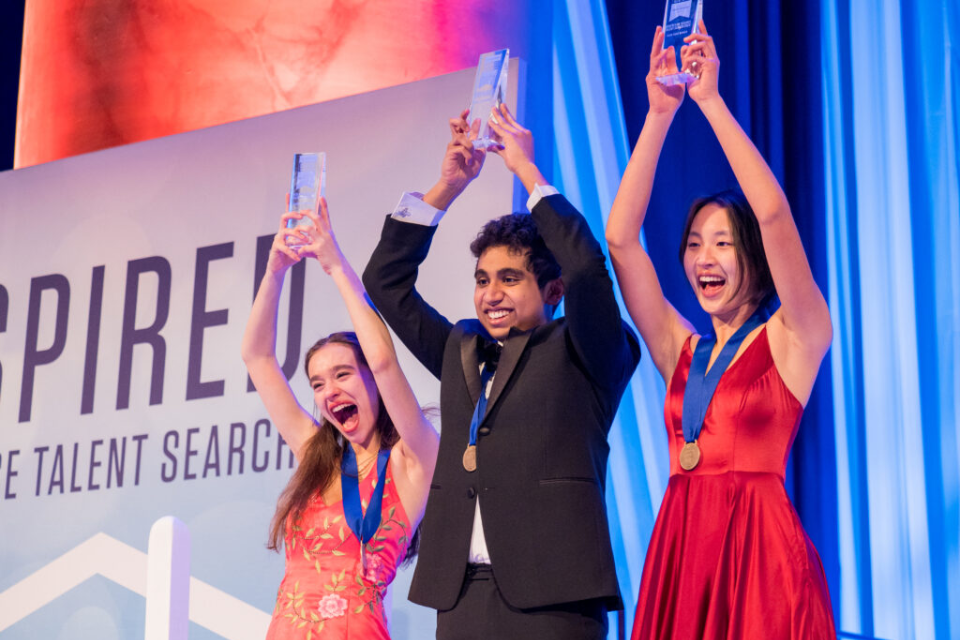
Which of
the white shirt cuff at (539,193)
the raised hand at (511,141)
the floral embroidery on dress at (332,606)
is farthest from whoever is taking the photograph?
the floral embroidery on dress at (332,606)

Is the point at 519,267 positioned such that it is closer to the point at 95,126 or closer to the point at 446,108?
the point at 446,108

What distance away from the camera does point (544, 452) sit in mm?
2211

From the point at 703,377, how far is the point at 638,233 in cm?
33

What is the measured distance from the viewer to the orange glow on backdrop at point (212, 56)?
4.44 metres

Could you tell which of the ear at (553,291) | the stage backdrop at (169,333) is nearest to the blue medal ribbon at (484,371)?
the ear at (553,291)

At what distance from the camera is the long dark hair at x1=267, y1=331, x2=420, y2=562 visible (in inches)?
114

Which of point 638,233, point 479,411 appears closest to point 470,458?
point 479,411

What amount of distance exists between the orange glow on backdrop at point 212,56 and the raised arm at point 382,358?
1.47 metres

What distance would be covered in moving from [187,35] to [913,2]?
300cm

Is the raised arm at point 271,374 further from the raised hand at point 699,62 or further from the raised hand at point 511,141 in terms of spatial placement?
the raised hand at point 699,62

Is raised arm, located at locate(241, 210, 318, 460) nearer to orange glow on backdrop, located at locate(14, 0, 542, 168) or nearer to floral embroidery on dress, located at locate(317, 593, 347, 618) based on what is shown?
floral embroidery on dress, located at locate(317, 593, 347, 618)

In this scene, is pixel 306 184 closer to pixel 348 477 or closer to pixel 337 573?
pixel 348 477

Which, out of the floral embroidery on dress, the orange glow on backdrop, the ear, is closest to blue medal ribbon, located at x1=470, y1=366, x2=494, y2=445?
the ear

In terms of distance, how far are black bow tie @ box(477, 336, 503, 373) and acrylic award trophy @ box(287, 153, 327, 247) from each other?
0.65 m
